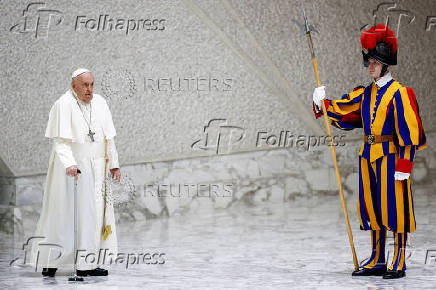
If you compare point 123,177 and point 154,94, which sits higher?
point 154,94

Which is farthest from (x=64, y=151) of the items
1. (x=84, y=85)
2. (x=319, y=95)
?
(x=319, y=95)

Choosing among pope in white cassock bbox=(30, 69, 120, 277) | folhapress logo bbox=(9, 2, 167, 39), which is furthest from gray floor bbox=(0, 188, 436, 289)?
folhapress logo bbox=(9, 2, 167, 39)

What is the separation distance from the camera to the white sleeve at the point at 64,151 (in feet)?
16.6

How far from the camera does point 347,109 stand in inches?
198

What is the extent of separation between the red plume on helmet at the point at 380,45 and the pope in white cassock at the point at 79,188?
1.66 meters

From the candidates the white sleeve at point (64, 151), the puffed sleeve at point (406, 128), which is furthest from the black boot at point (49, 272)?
the puffed sleeve at point (406, 128)

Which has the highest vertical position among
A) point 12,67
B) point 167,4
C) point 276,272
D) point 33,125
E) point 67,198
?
point 167,4

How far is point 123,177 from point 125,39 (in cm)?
122

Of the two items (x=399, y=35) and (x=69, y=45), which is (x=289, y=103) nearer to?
(x=399, y=35)

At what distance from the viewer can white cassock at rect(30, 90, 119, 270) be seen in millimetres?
5164

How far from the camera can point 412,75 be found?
906cm

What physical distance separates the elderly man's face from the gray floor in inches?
43.3

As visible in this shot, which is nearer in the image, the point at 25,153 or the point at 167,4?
the point at 25,153

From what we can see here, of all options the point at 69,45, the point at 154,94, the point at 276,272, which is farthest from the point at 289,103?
the point at 276,272
